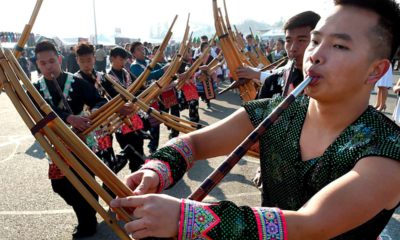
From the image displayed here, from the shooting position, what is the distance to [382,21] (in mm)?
1163

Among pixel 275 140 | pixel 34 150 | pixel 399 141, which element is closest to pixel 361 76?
pixel 399 141

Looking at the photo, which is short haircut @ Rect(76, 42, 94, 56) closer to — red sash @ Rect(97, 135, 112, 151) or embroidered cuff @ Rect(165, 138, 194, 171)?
red sash @ Rect(97, 135, 112, 151)

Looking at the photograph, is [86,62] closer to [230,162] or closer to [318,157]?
[230,162]

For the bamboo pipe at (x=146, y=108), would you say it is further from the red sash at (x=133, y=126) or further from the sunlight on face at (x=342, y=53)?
the sunlight on face at (x=342, y=53)

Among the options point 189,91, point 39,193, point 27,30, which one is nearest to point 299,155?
point 27,30

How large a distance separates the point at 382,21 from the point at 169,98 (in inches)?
222

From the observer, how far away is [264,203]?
1.54 meters

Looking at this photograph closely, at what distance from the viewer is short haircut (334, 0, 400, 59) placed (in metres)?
1.15

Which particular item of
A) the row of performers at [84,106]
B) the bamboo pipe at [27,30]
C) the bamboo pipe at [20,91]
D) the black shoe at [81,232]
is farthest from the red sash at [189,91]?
the bamboo pipe at [20,91]

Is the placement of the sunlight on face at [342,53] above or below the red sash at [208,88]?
above

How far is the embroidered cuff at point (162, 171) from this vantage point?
1.27m

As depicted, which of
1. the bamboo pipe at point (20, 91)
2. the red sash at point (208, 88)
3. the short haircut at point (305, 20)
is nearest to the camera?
the bamboo pipe at point (20, 91)

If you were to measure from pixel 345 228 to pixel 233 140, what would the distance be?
2.12 ft

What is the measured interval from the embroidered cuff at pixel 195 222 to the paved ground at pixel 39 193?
2825mm
